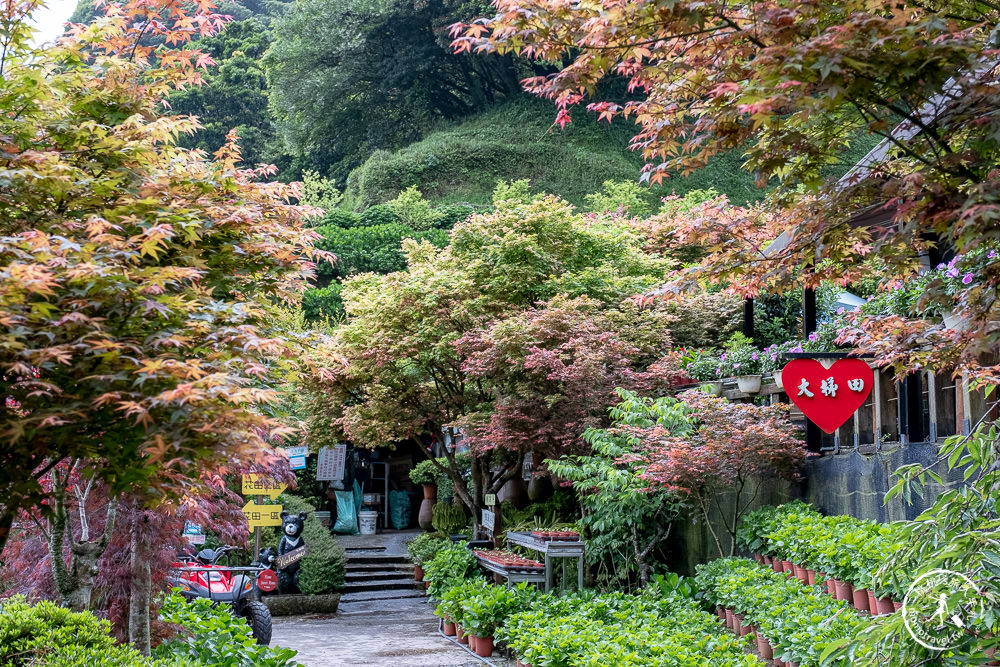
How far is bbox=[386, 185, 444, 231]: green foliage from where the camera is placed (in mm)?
29359

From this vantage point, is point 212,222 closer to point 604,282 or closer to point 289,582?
point 604,282

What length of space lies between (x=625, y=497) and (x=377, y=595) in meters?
7.97

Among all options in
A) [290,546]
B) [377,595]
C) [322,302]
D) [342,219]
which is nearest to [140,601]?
[290,546]

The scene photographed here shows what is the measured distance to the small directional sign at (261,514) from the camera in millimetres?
12531

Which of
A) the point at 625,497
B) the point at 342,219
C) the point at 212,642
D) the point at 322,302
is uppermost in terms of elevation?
the point at 342,219

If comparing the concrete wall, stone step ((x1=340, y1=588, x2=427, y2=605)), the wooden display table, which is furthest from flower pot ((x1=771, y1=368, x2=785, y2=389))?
stone step ((x1=340, y1=588, x2=427, y2=605))

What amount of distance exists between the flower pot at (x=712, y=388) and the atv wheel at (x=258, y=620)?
17.3 ft

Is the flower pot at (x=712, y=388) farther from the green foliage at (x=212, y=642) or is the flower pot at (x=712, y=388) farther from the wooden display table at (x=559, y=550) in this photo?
the green foliage at (x=212, y=642)

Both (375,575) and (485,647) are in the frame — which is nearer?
(485,647)

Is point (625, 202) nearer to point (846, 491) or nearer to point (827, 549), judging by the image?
point (846, 491)

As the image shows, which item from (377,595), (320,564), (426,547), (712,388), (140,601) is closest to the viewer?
Answer: (140,601)

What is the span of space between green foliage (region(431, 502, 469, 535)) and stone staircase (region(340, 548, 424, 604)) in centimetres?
98

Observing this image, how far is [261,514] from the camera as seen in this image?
1260 cm

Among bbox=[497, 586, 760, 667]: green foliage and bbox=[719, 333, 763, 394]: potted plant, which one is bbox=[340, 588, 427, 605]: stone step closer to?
bbox=[497, 586, 760, 667]: green foliage
